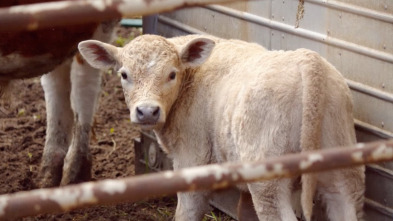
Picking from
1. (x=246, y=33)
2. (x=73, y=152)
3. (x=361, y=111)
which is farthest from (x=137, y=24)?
(x=361, y=111)

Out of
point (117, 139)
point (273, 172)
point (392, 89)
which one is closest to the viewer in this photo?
point (273, 172)

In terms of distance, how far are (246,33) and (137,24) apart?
2.27m

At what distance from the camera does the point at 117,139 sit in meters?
6.79

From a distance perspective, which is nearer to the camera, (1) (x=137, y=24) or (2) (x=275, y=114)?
(2) (x=275, y=114)

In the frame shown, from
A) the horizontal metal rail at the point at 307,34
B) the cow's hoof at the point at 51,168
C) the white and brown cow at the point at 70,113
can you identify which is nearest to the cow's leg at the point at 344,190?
the horizontal metal rail at the point at 307,34

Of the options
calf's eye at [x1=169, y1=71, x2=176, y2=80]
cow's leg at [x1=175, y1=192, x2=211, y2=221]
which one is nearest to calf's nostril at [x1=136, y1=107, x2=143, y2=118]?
calf's eye at [x1=169, y1=71, x2=176, y2=80]

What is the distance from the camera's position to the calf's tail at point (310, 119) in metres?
3.45

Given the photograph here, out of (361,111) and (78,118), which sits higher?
(361,111)

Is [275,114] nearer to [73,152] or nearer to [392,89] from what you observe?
[392,89]

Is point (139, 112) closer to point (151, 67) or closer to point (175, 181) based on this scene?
point (151, 67)

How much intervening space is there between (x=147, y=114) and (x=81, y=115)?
2.32m

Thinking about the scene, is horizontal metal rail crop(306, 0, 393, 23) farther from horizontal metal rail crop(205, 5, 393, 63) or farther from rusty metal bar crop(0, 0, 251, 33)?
rusty metal bar crop(0, 0, 251, 33)

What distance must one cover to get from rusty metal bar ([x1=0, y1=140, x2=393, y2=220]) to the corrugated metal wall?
6.40 feet

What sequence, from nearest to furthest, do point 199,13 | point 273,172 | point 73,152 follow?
point 273,172 < point 199,13 < point 73,152
